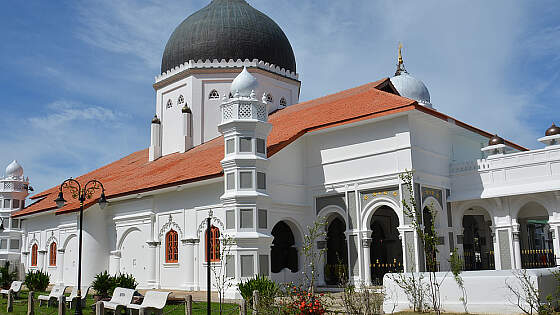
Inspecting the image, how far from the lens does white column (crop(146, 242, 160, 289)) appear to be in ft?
73.7

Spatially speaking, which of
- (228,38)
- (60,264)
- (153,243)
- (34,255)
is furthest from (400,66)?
(34,255)

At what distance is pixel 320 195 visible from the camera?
20.5 m

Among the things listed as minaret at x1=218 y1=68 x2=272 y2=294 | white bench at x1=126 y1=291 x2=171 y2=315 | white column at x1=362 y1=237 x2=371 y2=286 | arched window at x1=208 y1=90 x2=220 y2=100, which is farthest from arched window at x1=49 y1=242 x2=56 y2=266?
white bench at x1=126 y1=291 x2=171 y2=315

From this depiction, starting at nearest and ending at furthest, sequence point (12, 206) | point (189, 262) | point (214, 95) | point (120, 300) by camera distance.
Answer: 1. point (120, 300)
2. point (189, 262)
3. point (214, 95)
4. point (12, 206)

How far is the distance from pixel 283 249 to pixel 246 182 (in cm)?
389

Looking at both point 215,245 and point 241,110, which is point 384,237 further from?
point 241,110

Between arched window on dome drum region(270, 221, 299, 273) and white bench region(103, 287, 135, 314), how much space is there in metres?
7.22

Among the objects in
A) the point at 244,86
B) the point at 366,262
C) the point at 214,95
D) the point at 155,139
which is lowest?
the point at 366,262

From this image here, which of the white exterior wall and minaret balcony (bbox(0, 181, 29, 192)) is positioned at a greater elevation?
the white exterior wall

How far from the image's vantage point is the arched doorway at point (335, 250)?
2011cm

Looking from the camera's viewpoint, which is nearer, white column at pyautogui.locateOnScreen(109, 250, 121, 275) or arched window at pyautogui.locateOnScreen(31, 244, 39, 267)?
white column at pyautogui.locateOnScreen(109, 250, 121, 275)

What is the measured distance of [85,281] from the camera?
24375 millimetres

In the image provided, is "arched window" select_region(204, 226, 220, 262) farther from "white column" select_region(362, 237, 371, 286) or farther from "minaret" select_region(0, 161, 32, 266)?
"minaret" select_region(0, 161, 32, 266)

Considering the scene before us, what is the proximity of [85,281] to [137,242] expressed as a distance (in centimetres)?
304
